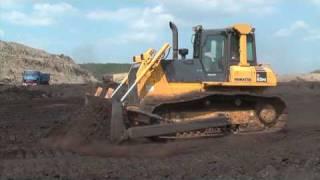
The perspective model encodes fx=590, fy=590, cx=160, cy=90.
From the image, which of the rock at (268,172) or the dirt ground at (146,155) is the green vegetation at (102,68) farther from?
the rock at (268,172)

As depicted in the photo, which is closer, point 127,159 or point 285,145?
point 127,159

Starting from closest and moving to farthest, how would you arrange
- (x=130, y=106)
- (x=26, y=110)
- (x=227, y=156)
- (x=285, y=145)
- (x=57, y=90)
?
(x=227, y=156) → (x=285, y=145) → (x=130, y=106) → (x=26, y=110) → (x=57, y=90)

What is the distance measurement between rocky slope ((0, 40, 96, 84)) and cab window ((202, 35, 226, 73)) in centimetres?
6620

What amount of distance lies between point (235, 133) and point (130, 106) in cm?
294

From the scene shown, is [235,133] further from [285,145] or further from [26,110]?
[26,110]

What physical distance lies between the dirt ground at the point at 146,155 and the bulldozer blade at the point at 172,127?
0.28 metres

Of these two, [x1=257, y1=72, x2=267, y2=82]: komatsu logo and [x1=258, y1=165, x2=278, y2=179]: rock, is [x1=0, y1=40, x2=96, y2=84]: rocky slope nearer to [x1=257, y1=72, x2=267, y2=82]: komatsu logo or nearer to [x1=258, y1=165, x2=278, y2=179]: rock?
[x1=257, y1=72, x2=267, y2=82]: komatsu logo

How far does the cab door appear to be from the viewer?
15750 millimetres

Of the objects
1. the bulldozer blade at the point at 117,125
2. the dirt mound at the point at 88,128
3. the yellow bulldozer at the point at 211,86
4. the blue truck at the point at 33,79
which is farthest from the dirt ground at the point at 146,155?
the blue truck at the point at 33,79

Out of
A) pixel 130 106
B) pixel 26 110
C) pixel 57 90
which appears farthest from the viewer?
pixel 57 90

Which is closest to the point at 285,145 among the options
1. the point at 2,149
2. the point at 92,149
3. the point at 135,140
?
the point at 135,140

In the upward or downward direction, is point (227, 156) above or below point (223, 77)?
below

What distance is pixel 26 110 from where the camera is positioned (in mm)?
27672

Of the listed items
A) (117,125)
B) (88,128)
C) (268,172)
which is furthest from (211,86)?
(268,172)
